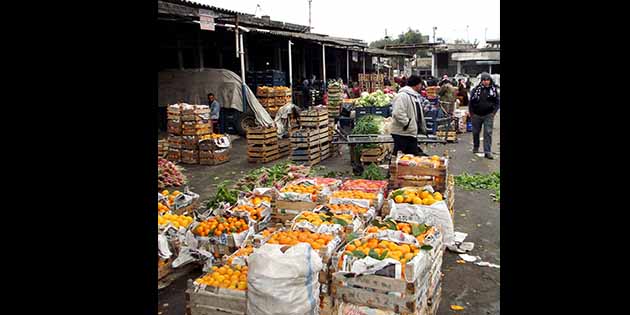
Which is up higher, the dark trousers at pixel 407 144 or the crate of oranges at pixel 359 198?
the dark trousers at pixel 407 144

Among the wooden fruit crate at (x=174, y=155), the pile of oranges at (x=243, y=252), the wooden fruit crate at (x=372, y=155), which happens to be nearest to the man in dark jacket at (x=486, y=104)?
the wooden fruit crate at (x=372, y=155)

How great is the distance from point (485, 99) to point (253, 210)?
7.92m

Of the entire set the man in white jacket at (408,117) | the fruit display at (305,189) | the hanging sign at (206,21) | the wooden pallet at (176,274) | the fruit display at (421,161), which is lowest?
the wooden pallet at (176,274)

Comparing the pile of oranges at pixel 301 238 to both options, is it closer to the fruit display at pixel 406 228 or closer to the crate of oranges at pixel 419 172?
the fruit display at pixel 406 228

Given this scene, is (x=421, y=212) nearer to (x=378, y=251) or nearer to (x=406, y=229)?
(x=406, y=229)

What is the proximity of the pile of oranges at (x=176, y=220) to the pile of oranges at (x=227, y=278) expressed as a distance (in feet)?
5.41

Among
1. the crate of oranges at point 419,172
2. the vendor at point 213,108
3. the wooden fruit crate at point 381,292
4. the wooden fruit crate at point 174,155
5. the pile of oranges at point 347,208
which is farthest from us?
the vendor at point 213,108

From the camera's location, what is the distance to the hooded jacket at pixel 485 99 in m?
12.1

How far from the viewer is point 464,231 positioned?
7.15 m

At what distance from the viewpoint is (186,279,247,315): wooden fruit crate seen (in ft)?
13.4
